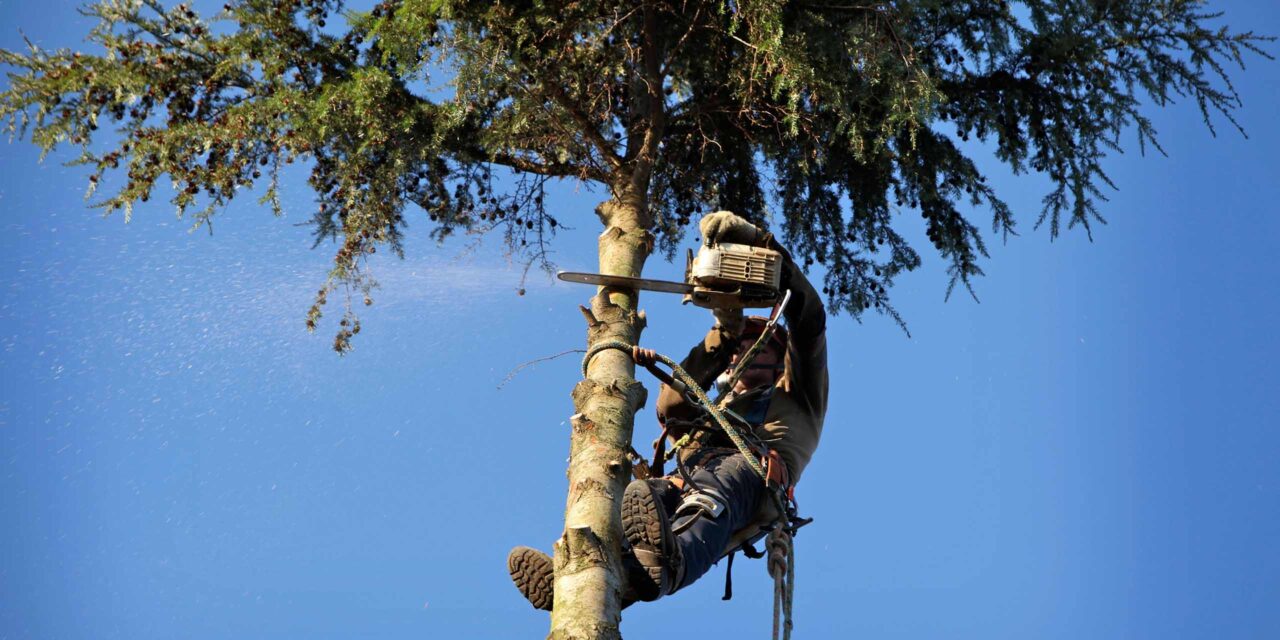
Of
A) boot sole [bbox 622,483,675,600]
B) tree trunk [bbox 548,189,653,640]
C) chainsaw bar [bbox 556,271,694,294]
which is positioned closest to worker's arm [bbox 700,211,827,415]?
chainsaw bar [bbox 556,271,694,294]

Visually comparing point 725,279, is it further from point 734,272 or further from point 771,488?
point 771,488

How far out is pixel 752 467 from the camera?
5270mm

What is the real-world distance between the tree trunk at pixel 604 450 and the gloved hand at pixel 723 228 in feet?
1.57

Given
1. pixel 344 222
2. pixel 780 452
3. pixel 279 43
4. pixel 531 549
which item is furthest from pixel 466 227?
pixel 531 549

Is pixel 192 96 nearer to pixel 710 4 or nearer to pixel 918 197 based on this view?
pixel 710 4

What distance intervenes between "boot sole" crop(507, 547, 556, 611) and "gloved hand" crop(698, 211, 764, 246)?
56.0 inches

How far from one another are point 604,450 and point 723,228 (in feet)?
3.38

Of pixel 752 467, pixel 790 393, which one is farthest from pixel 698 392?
pixel 790 393

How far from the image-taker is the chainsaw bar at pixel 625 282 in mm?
5512

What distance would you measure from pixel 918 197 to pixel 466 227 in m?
2.33

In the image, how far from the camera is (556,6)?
623 centimetres

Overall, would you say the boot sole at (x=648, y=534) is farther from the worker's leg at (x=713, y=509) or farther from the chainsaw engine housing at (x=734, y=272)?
the chainsaw engine housing at (x=734, y=272)

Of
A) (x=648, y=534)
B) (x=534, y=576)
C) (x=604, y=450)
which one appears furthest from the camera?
(x=604, y=450)

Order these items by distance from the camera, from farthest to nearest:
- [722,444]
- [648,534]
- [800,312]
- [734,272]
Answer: [722,444]
[800,312]
[734,272]
[648,534]
